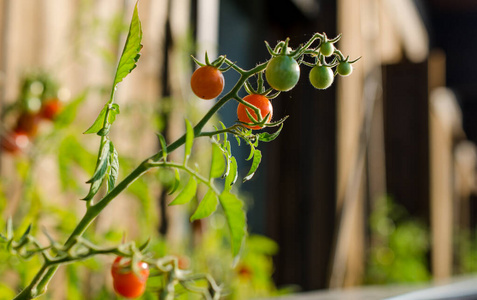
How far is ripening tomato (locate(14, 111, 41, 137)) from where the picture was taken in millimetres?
986

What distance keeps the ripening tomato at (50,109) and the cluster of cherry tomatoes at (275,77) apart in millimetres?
738

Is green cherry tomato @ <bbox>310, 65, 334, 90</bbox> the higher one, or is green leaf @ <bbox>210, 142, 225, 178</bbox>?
green cherry tomato @ <bbox>310, 65, 334, 90</bbox>

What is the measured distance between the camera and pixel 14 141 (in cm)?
98

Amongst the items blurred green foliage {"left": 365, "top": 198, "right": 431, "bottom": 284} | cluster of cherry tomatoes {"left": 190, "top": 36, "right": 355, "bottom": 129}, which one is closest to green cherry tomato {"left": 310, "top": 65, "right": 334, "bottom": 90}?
cluster of cherry tomatoes {"left": 190, "top": 36, "right": 355, "bottom": 129}

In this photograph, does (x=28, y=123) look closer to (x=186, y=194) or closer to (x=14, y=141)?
(x=14, y=141)

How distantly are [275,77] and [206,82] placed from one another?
0.22 ft

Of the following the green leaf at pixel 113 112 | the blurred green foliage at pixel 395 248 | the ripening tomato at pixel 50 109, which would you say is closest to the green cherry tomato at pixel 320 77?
the green leaf at pixel 113 112

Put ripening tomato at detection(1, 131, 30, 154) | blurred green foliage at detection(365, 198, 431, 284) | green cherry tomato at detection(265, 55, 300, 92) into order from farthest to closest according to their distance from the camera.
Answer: blurred green foliage at detection(365, 198, 431, 284), ripening tomato at detection(1, 131, 30, 154), green cherry tomato at detection(265, 55, 300, 92)

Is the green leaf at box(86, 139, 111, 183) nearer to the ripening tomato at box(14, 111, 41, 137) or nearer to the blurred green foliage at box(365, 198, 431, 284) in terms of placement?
the ripening tomato at box(14, 111, 41, 137)

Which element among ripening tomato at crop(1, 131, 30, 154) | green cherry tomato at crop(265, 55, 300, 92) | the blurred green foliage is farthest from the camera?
the blurred green foliage

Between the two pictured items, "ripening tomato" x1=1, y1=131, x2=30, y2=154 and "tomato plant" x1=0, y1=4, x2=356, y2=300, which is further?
"ripening tomato" x1=1, y1=131, x2=30, y2=154

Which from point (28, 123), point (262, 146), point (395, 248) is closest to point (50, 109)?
point (28, 123)

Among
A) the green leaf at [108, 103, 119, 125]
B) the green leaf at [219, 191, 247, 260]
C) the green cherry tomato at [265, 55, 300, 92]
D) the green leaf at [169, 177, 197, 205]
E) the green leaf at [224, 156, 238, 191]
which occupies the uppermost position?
the green cherry tomato at [265, 55, 300, 92]

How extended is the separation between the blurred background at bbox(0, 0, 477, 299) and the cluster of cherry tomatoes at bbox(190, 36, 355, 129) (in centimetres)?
9
